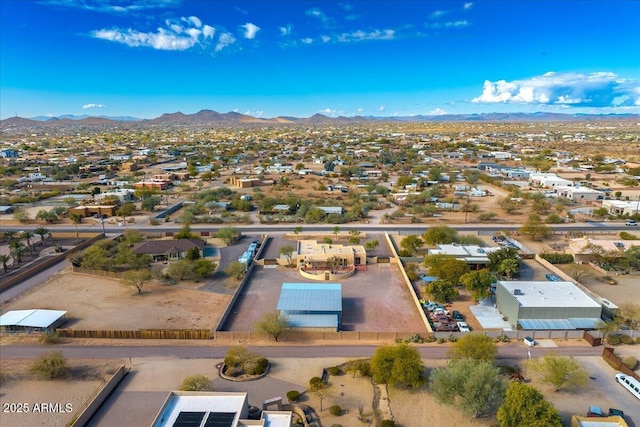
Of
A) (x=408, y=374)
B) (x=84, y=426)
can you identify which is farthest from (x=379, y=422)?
(x=84, y=426)

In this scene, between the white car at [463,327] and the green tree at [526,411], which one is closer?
the green tree at [526,411]

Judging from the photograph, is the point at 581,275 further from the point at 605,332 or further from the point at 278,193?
the point at 278,193

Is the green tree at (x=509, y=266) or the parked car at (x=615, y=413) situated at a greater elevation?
the green tree at (x=509, y=266)

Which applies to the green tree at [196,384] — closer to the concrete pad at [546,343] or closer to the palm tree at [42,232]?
the concrete pad at [546,343]

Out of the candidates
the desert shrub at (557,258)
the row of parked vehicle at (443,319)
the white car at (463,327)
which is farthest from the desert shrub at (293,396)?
the desert shrub at (557,258)

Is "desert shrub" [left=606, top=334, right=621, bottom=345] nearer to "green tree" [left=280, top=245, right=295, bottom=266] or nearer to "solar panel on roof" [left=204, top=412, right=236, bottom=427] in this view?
"solar panel on roof" [left=204, top=412, right=236, bottom=427]

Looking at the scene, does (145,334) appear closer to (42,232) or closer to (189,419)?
(189,419)
